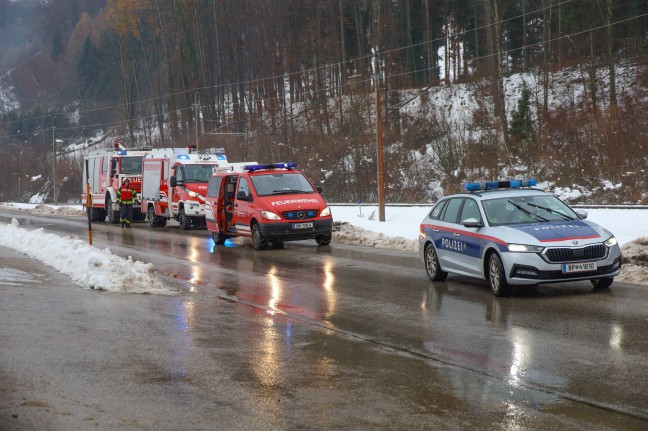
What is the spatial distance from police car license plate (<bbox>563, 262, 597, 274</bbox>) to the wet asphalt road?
1.36 ft

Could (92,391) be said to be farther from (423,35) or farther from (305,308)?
(423,35)

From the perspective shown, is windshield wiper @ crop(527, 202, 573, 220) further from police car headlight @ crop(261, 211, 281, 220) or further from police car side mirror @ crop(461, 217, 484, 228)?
police car headlight @ crop(261, 211, 281, 220)

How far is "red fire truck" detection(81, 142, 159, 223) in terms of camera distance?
128ft

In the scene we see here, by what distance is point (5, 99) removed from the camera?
15362 centimetres

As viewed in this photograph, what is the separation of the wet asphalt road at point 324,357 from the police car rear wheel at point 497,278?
0.22m

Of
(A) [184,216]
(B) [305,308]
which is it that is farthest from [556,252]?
(A) [184,216]

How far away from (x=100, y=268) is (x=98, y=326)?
15.8ft

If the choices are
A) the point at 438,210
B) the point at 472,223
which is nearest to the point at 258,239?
the point at 438,210

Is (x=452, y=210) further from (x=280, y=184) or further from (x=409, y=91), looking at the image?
(x=409, y=91)

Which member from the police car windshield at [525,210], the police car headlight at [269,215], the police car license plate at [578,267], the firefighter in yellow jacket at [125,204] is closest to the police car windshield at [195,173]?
the firefighter in yellow jacket at [125,204]

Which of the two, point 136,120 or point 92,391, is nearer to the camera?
point 92,391

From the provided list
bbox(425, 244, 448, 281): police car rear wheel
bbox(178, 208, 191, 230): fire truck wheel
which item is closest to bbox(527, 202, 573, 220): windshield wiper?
bbox(425, 244, 448, 281): police car rear wheel

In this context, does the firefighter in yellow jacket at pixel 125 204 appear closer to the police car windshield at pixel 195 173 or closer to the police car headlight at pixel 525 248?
the police car windshield at pixel 195 173

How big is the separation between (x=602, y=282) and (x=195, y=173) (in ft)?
71.9
